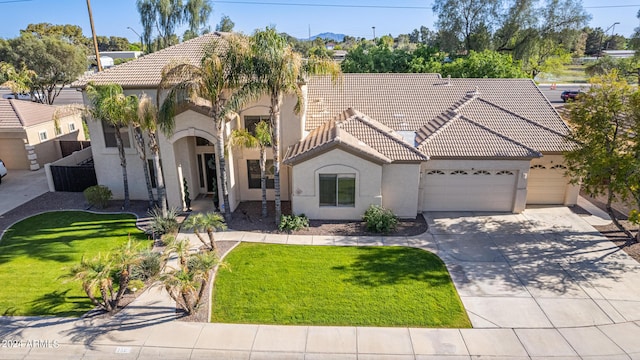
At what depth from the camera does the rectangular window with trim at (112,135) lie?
65.2ft

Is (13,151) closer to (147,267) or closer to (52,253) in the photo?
(52,253)

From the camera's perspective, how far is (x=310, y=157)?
57.5 ft

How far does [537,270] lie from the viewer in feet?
47.3

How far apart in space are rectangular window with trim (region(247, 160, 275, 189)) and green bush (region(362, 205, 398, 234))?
5309mm

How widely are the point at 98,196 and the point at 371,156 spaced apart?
42.6 ft

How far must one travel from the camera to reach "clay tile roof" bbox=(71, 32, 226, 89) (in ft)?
59.4

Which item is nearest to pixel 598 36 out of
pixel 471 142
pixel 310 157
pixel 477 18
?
pixel 477 18

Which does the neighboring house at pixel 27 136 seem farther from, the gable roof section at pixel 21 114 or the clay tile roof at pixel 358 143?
the clay tile roof at pixel 358 143

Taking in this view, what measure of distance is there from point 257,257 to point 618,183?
1344 centimetres

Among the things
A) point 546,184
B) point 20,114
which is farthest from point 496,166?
point 20,114

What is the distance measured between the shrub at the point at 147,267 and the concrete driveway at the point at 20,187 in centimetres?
1231

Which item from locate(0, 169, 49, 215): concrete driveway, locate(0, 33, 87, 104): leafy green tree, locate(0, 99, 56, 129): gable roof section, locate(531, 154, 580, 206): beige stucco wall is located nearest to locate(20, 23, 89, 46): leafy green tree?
locate(0, 33, 87, 104): leafy green tree

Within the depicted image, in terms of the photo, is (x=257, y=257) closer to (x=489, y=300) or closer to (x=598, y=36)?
(x=489, y=300)

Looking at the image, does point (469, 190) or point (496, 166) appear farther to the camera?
point (469, 190)
